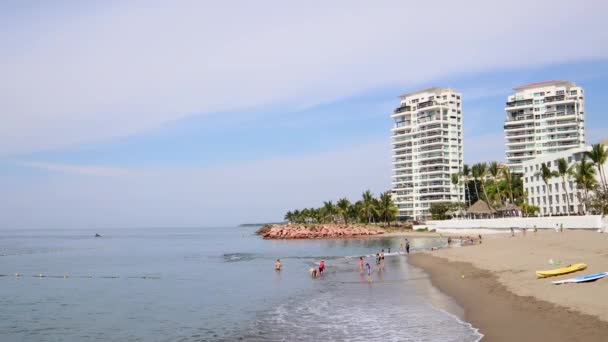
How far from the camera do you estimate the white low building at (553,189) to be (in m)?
99.4

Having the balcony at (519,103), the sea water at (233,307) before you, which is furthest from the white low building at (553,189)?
the sea water at (233,307)

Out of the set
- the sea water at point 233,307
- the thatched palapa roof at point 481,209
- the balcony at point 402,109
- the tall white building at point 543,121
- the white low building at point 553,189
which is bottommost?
the sea water at point 233,307

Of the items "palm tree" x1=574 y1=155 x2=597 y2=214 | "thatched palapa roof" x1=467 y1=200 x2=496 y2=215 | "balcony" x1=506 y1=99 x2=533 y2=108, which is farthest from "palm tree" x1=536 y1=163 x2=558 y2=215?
"balcony" x1=506 y1=99 x2=533 y2=108

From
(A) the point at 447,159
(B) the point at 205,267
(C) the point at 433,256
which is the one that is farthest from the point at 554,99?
(B) the point at 205,267

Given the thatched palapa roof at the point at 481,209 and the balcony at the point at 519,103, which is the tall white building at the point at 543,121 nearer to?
the balcony at the point at 519,103

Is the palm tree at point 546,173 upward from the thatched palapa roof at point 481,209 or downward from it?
upward

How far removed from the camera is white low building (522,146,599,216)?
9938 centimetres

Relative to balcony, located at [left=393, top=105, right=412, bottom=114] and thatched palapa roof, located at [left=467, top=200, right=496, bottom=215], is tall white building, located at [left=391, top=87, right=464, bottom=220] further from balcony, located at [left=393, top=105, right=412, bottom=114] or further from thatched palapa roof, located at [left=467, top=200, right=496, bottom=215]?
thatched palapa roof, located at [left=467, top=200, right=496, bottom=215]

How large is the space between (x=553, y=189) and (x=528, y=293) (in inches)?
3563

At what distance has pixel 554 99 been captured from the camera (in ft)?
520

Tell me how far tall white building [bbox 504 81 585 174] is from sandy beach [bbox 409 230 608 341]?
117090 millimetres

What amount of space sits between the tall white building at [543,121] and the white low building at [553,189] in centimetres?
3856

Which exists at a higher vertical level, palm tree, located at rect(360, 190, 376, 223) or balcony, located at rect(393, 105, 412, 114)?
balcony, located at rect(393, 105, 412, 114)

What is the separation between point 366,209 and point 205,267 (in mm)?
107204
